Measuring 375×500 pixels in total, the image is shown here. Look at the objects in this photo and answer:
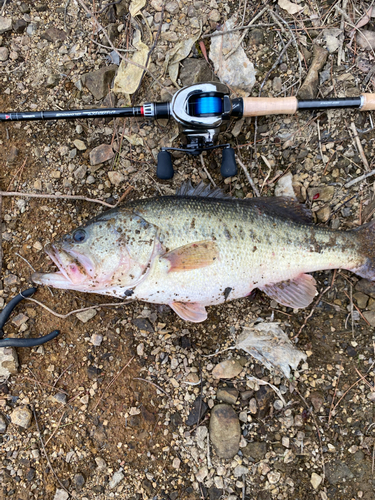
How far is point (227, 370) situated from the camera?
298 centimetres

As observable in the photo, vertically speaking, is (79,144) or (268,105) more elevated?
(268,105)

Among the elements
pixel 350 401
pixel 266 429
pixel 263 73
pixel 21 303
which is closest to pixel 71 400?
pixel 21 303

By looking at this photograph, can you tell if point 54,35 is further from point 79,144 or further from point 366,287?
point 366,287

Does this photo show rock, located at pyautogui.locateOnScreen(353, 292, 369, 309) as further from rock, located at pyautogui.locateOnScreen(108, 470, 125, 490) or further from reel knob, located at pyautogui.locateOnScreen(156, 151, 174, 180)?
rock, located at pyautogui.locateOnScreen(108, 470, 125, 490)

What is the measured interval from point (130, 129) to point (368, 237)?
2460mm

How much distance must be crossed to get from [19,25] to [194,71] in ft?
6.01

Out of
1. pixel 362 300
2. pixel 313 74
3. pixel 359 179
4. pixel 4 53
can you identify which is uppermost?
pixel 4 53

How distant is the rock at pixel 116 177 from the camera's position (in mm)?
3121

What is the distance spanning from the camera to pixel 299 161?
3.16 m

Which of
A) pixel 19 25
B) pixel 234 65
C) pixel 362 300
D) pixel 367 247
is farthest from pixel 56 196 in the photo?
pixel 362 300

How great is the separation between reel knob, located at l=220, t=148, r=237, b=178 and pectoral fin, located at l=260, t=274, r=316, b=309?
1094 mm

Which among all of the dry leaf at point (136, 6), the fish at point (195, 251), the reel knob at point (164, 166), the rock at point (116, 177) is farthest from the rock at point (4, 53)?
the fish at point (195, 251)

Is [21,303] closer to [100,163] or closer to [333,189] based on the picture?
[100,163]

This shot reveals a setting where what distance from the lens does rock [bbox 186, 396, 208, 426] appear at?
293 cm
